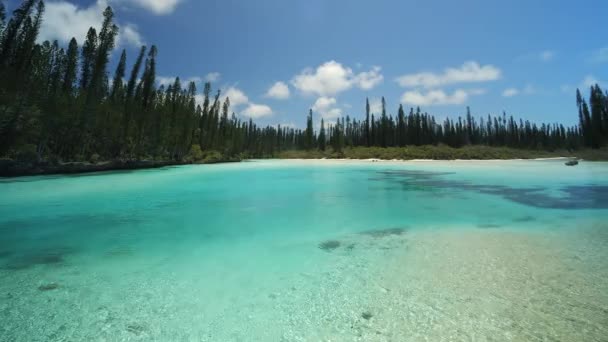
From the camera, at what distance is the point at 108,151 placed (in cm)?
3688

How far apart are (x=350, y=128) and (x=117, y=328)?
79.6m

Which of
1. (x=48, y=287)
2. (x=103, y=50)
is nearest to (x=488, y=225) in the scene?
(x=48, y=287)

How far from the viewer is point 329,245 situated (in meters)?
5.46

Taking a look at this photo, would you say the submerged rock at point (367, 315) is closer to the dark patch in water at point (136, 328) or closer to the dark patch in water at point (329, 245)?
the dark patch in water at point (136, 328)

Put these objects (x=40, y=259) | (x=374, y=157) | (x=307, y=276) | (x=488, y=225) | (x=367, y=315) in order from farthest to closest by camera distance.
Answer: (x=374, y=157)
(x=488, y=225)
(x=40, y=259)
(x=307, y=276)
(x=367, y=315)

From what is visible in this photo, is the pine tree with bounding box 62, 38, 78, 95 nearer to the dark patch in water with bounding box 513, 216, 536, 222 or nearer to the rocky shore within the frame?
the rocky shore

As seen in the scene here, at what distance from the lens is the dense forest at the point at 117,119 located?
23.7 m

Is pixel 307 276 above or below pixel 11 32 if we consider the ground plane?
below

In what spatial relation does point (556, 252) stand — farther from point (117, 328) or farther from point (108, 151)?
point (108, 151)

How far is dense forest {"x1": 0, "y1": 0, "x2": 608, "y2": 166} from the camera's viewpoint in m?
23.7

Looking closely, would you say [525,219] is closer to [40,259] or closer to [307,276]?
[307,276]

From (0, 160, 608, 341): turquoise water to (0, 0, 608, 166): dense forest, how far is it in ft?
76.1

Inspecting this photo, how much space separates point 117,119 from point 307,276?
41480 millimetres

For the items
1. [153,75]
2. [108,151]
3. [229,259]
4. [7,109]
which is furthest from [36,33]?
[229,259]
